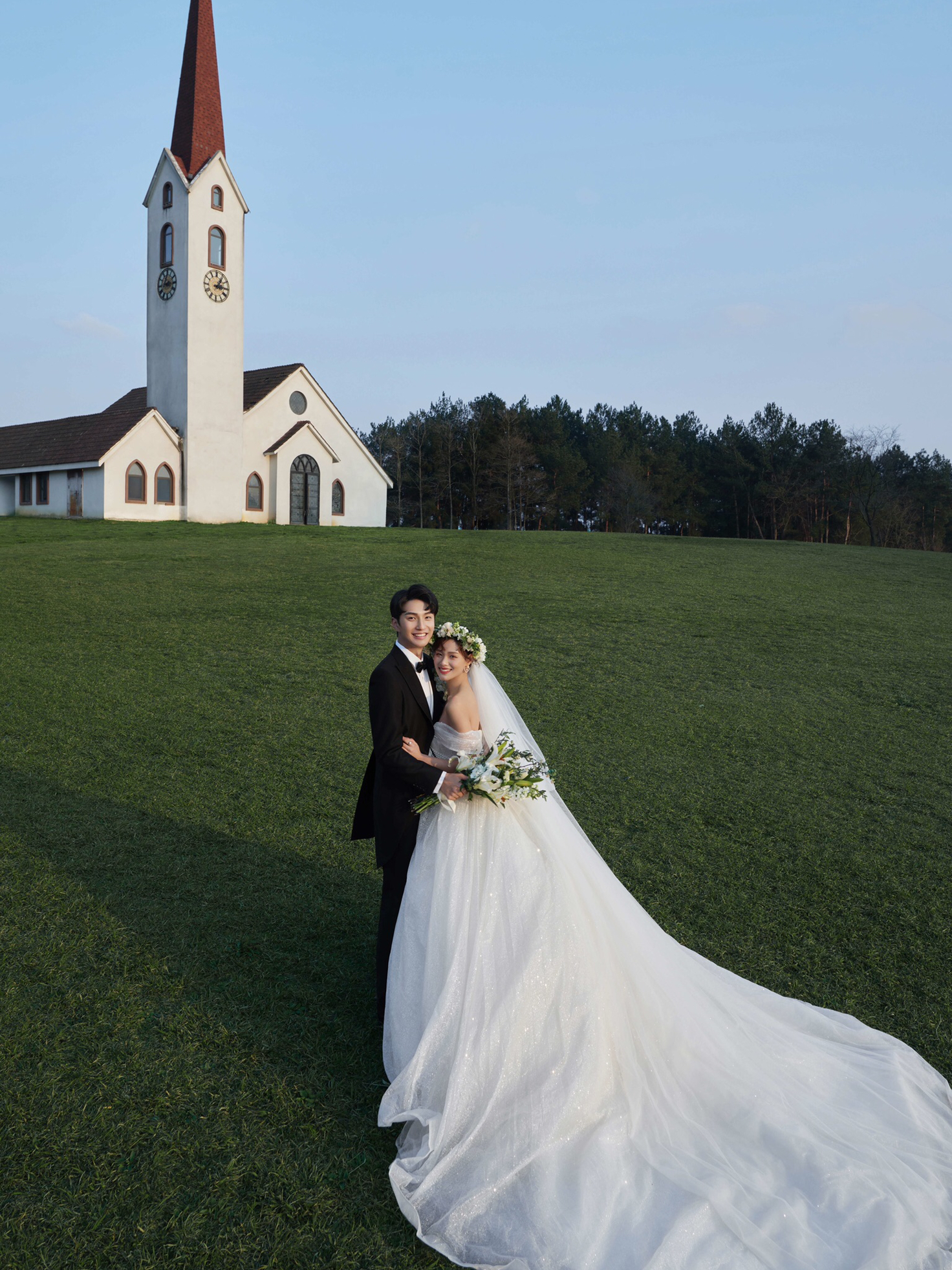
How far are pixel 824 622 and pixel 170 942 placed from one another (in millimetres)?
15296

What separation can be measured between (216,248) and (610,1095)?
135ft

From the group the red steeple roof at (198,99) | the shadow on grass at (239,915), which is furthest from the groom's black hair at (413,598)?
the red steeple roof at (198,99)

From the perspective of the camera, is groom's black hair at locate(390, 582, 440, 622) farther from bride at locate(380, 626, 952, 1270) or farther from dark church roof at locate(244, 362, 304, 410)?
dark church roof at locate(244, 362, 304, 410)

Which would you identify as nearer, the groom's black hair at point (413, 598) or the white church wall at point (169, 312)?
the groom's black hair at point (413, 598)

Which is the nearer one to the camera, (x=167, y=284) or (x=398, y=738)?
(x=398, y=738)

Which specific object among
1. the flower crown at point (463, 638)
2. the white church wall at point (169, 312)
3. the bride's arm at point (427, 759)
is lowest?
the bride's arm at point (427, 759)

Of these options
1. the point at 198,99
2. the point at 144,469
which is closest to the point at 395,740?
the point at 144,469

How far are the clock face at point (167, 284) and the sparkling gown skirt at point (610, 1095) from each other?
39.6 meters

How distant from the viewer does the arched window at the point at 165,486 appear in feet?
125

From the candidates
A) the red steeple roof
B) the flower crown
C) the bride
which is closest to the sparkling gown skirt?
the bride

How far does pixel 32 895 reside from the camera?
6062 mm

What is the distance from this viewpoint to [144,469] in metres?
37.5

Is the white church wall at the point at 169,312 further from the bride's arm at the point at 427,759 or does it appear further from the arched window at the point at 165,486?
the bride's arm at the point at 427,759

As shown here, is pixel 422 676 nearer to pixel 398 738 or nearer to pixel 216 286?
pixel 398 738
